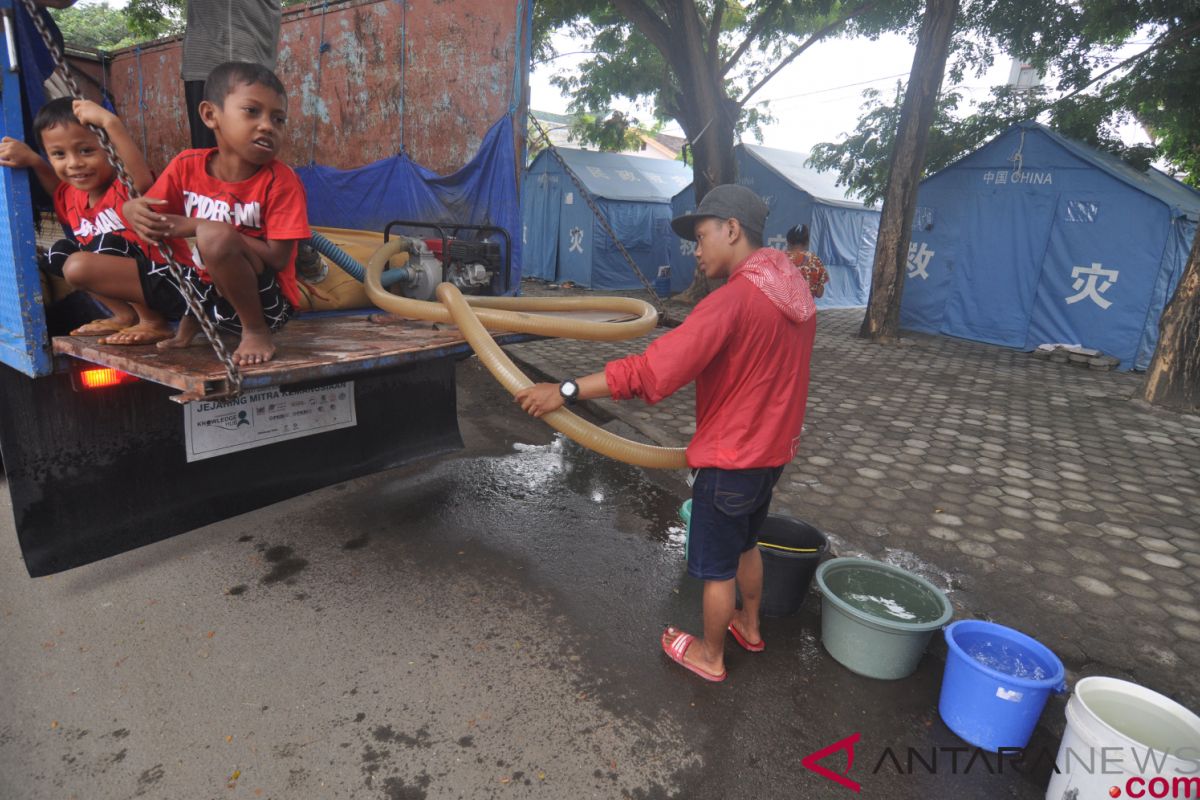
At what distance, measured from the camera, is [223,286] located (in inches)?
90.7

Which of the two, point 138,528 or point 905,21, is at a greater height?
point 905,21

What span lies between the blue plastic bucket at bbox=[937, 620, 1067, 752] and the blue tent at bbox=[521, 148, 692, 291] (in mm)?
13112

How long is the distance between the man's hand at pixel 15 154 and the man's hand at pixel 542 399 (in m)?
1.83

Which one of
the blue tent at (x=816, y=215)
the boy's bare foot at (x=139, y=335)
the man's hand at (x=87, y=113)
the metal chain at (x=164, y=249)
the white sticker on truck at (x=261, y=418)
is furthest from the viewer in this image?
the blue tent at (x=816, y=215)

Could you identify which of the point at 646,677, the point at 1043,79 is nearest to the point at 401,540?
the point at 646,677

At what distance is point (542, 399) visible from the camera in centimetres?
230

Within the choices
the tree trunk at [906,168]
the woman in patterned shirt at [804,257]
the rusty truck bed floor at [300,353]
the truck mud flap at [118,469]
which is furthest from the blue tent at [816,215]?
the truck mud flap at [118,469]

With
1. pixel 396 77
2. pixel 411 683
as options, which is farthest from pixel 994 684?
pixel 396 77

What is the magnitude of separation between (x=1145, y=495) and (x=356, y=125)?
20.5 ft

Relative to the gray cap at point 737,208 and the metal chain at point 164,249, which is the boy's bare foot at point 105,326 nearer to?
the metal chain at point 164,249

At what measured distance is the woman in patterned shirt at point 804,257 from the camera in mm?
7977

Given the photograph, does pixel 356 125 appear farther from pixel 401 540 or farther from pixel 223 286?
pixel 401 540

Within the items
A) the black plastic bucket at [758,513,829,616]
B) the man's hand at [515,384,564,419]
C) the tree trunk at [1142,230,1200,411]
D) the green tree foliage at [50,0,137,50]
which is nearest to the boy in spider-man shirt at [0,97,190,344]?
the man's hand at [515,384,564,419]

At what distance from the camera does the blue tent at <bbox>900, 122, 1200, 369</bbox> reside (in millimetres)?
9023
